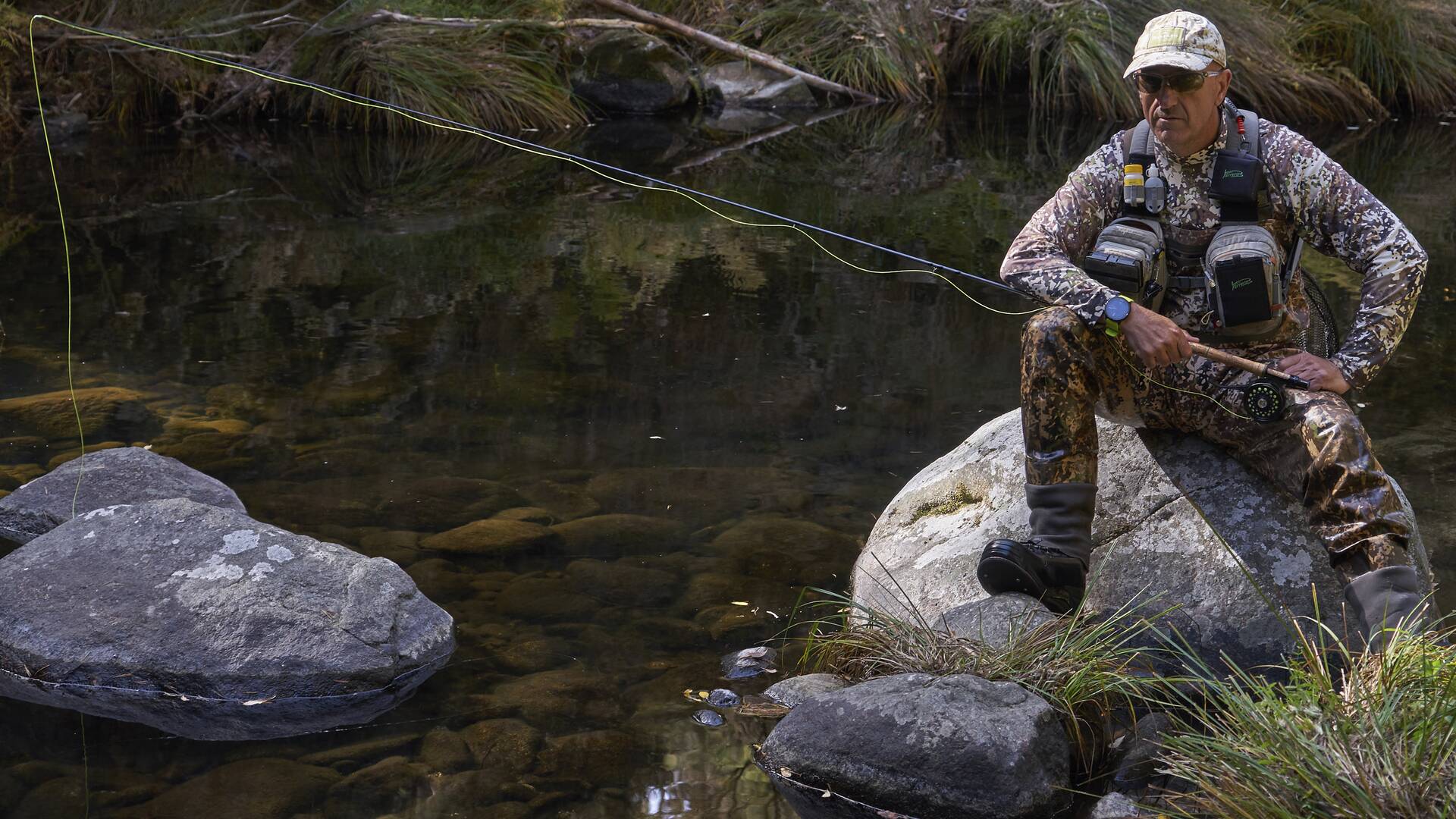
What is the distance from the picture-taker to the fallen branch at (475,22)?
14578 mm

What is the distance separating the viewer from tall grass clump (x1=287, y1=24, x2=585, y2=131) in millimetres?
14281

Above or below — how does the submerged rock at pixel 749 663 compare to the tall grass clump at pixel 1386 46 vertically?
below

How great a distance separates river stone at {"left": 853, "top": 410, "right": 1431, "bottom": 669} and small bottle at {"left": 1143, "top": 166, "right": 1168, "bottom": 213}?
0.62m

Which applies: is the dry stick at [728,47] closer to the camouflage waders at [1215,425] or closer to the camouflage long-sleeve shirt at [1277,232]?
the camouflage long-sleeve shirt at [1277,232]

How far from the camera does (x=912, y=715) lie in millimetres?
3420

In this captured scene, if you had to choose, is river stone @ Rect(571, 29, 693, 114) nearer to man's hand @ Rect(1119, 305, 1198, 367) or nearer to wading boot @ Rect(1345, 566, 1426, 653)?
man's hand @ Rect(1119, 305, 1198, 367)

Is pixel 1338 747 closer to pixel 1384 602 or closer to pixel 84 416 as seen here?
pixel 1384 602

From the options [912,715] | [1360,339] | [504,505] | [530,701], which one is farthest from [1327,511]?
[504,505]

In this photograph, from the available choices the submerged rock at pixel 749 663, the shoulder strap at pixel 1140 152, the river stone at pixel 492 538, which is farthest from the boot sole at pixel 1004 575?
the river stone at pixel 492 538

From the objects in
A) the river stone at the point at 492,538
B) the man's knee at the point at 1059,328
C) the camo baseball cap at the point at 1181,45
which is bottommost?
the river stone at the point at 492,538

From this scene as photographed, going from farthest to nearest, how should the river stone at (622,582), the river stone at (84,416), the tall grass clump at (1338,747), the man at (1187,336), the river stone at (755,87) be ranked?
the river stone at (755,87) < the river stone at (84,416) < the river stone at (622,582) < the man at (1187,336) < the tall grass clump at (1338,747)

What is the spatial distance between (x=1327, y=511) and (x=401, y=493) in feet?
10.2

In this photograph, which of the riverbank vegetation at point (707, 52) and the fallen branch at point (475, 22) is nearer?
the riverbank vegetation at point (707, 52)

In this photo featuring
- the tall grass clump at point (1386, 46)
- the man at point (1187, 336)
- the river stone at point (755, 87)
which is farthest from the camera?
the river stone at point (755, 87)
